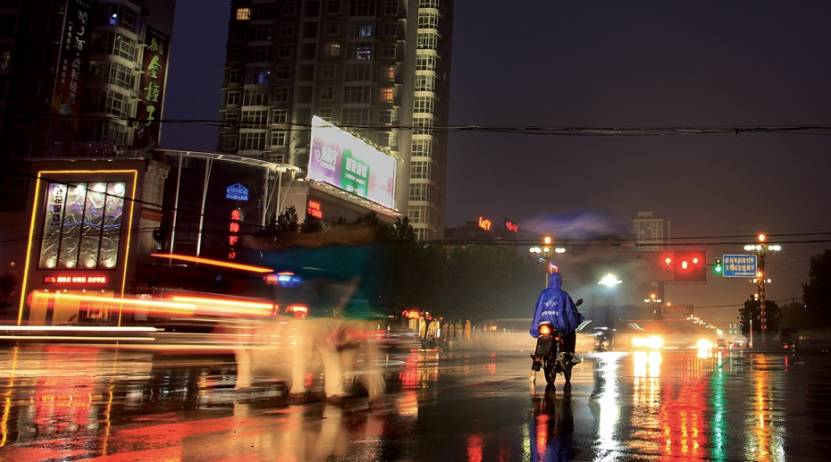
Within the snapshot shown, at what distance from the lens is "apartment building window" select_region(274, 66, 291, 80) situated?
8112cm

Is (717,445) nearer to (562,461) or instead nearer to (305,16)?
(562,461)

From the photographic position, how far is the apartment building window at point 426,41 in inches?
3253

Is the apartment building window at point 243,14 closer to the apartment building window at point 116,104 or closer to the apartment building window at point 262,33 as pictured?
the apartment building window at point 262,33

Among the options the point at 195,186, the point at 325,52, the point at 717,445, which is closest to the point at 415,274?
the point at 195,186

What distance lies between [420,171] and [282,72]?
63.8ft

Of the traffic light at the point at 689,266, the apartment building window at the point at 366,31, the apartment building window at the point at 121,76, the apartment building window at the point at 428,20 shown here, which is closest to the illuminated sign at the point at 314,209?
the apartment building window at the point at 121,76

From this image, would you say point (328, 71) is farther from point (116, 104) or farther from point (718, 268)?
point (718, 268)

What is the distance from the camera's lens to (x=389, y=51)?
255ft

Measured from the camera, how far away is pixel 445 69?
89625 millimetres

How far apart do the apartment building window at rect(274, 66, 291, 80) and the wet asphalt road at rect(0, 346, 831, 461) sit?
2880 inches

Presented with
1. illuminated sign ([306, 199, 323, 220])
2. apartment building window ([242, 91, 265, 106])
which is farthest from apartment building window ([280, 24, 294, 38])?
illuminated sign ([306, 199, 323, 220])

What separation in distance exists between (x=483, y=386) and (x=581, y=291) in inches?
1811

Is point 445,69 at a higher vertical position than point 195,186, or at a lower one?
higher

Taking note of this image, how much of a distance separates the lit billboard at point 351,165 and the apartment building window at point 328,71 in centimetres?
1519
